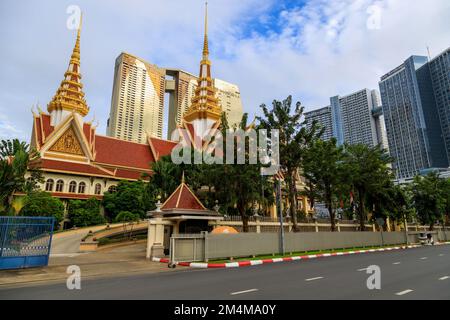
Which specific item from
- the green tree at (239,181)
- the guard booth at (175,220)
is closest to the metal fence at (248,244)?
the green tree at (239,181)

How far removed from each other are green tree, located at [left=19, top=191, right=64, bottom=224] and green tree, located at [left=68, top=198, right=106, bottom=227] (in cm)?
267

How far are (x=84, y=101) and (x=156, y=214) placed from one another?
36.9 m

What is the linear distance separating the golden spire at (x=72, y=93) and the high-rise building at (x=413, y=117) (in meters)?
90.1

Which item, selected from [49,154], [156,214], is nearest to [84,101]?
[49,154]

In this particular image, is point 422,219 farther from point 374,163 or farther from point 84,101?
point 84,101

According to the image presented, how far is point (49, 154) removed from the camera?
37.3 metres

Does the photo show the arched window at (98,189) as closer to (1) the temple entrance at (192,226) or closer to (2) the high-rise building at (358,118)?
(1) the temple entrance at (192,226)

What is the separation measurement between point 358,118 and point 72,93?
338ft

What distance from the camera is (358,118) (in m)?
115

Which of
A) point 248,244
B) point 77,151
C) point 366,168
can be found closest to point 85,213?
point 77,151

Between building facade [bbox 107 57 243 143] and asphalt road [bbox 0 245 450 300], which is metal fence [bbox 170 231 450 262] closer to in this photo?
asphalt road [bbox 0 245 450 300]

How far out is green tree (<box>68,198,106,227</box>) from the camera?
3344 centimetres

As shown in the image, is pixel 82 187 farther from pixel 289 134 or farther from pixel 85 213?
pixel 289 134

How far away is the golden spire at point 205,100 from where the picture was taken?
49844 mm
